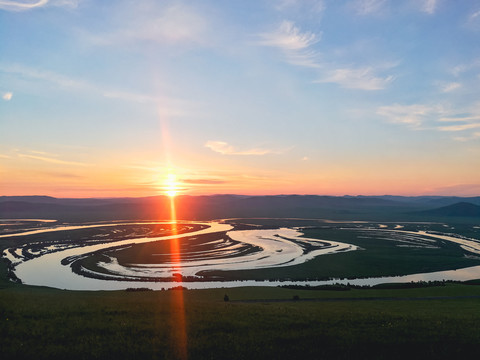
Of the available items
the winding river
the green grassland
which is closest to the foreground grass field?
the green grassland

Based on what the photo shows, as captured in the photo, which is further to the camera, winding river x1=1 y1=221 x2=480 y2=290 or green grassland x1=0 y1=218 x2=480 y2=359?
winding river x1=1 y1=221 x2=480 y2=290

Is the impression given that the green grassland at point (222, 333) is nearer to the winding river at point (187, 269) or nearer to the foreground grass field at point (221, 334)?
the foreground grass field at point (221, 334)

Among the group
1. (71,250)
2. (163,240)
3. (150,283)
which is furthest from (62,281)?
(163,240)

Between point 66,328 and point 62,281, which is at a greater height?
point 66,328

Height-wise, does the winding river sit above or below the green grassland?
below

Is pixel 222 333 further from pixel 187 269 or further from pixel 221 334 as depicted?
pixel 187 269

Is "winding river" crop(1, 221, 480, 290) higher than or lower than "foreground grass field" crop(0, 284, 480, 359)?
lower

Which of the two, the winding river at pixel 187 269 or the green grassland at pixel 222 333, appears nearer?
the green grassland at pixel 222 333

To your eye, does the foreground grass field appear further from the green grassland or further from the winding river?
the winding river

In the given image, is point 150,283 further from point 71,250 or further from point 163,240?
point 163,240

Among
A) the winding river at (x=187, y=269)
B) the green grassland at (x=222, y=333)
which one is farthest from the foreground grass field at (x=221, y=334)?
the winding river at (x=187, y=269)

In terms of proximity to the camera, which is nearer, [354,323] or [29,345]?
[29,345]
